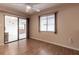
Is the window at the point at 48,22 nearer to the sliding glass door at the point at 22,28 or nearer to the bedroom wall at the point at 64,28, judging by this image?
the bedroom wall at the point at 64,28

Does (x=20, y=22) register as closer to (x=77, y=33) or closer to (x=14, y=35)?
(x=14, y=35)

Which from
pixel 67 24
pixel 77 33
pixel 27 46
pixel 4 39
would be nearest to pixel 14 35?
pixel 4 39

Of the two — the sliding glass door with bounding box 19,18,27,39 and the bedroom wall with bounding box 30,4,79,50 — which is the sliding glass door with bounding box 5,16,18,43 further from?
the bedroom wall with bounding box 30,4,79,50

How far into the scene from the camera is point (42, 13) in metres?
1.75

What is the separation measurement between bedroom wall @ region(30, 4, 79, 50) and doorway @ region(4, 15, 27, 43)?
0.18 metres

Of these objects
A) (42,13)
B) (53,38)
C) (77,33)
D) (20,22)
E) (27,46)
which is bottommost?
(27,46)

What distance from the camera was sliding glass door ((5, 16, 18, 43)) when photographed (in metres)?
1.58

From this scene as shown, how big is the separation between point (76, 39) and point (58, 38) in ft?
1.20

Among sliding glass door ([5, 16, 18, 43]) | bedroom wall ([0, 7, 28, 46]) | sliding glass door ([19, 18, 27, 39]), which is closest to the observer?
bedroom wall ([0, 7, 28, 46])

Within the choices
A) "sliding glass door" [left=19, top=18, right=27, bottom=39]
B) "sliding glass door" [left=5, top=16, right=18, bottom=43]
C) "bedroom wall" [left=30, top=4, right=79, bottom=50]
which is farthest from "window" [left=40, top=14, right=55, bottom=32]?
"sliding glass door" [left=5, top=16, right=18, bottom=43]

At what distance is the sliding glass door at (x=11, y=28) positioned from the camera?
1578mm

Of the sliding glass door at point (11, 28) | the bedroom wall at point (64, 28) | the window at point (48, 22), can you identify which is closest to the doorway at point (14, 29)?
the sliding glass door at point (11, 28)

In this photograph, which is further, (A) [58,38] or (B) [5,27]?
(A) [58,38]

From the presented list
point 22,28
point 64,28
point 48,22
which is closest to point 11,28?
point 22,28
